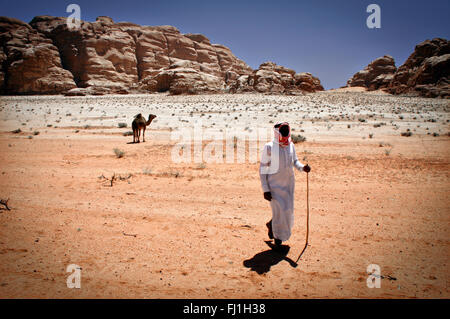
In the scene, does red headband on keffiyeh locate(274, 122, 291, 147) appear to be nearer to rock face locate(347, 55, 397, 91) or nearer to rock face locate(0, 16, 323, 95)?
rock face locate(0, 16, 323, 95)

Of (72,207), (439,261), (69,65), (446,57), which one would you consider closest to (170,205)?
(72,207)

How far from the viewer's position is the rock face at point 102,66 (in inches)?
2489

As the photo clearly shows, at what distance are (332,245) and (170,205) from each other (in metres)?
3.77

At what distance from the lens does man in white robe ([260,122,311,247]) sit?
4.00 meters

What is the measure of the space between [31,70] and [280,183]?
9518 centimetres

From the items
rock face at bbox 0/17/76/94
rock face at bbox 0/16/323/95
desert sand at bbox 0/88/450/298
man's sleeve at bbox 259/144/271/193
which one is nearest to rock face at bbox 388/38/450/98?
rock face at bbox 0/16/323/95

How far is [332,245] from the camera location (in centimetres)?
438

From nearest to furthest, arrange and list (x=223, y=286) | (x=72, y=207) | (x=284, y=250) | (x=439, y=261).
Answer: (x=223, y=286)
(x=439, y=261)
(x=284, y=250)
(x=72, y=207)

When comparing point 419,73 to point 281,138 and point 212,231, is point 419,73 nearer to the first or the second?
point 281,138

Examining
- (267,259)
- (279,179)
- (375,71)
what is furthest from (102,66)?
(375,71)

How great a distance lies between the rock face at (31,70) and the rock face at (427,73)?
9650 centimetres
